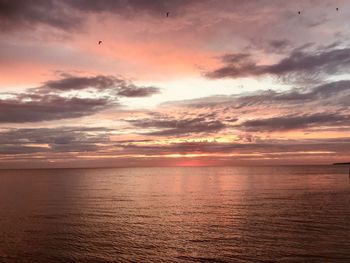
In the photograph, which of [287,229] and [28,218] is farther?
[28,218]

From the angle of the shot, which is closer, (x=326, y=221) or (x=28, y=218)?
Answer: (x=326, y=221)

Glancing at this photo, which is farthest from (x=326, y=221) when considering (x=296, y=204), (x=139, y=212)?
(x=139, y=212)

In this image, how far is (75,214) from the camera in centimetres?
5725

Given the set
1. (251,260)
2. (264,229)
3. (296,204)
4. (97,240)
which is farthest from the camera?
(296,204)

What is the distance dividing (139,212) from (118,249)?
24539mm

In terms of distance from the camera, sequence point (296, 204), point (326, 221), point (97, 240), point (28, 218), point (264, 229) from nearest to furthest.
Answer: point (97, 240) < point (264, 229) < point (326, 221) < point (28, 218) < point (296, 204)

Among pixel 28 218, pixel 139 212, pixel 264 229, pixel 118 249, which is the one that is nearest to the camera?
pixel 118 249

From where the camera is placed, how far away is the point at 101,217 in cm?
5475

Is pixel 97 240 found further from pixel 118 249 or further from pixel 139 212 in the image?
pixel 139 212

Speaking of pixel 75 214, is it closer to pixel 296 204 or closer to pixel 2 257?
pixel 2 257

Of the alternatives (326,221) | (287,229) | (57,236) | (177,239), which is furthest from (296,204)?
(57,236)

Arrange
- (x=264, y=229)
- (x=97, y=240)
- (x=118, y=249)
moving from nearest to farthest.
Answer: (x=118, y=249) < (x=97, y=240) < (x=264, y=229)

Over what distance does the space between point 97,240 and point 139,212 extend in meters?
20.9

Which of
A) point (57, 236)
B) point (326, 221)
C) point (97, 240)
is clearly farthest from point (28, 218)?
point (326, 221)
